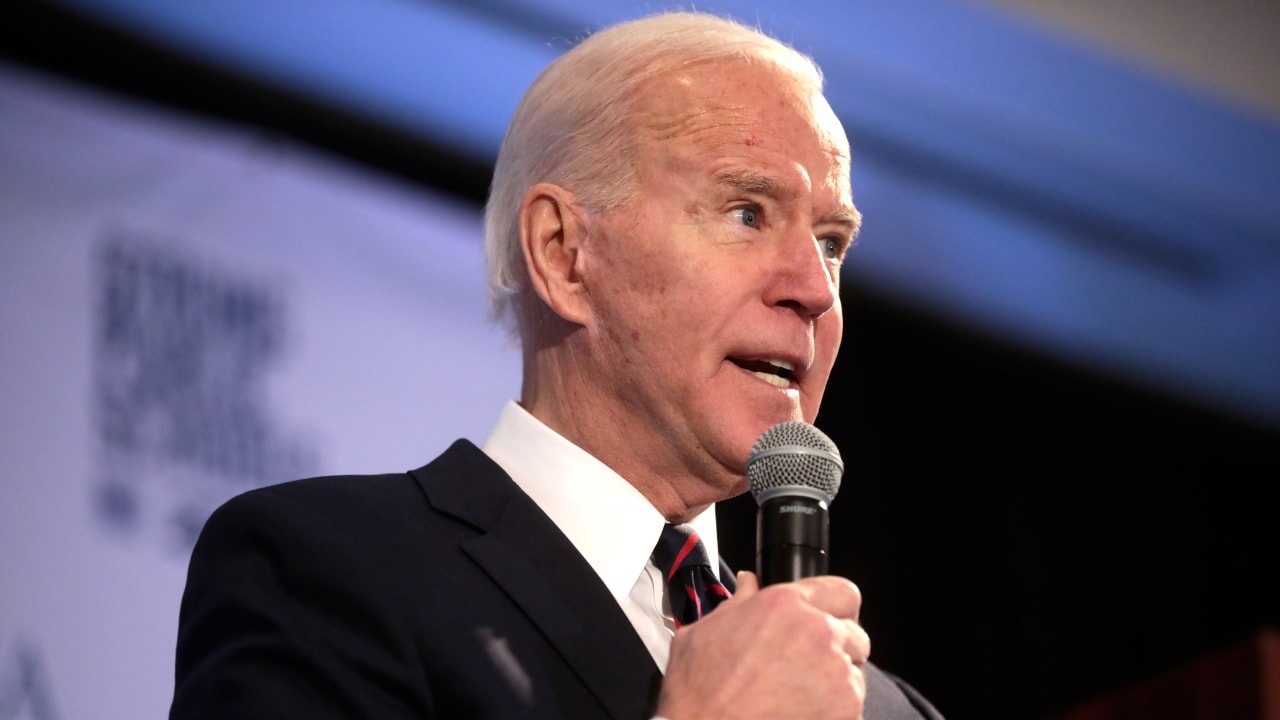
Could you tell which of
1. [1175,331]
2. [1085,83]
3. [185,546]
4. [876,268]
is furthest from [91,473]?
[1175,331]

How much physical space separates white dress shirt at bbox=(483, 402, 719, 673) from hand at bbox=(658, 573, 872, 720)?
0.28m

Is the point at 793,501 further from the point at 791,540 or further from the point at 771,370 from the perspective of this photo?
the point at 771,370

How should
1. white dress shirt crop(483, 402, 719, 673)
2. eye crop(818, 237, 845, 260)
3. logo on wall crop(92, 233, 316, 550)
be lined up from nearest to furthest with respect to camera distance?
white dress shirt crop(483, 402, 719, 673) → eye crop(818, 237, 845, 260) → logo on wall crop(92, 233, 316, 550)

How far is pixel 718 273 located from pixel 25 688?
1.37 m

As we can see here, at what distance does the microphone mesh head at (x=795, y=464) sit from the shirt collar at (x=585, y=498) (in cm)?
26

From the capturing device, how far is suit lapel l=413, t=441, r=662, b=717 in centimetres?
146

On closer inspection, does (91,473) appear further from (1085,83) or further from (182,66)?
(1085,83)

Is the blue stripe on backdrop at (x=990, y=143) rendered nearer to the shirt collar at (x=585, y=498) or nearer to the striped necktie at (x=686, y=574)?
the shirt collar at (x=585, y=498)

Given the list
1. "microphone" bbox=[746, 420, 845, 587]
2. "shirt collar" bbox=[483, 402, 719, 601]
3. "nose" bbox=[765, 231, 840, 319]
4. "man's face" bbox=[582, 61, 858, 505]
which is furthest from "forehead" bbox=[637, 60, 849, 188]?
"microphone" bbox=[746, 420, 845, 587]

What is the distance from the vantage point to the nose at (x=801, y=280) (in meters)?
1.73

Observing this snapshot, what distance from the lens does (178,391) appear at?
106 inches

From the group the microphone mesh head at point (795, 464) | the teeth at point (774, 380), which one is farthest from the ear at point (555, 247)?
the microphone mesh head at point (795, 464)

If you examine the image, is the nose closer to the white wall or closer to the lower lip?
the lower lip

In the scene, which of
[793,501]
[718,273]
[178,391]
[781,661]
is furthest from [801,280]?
[178,391]
